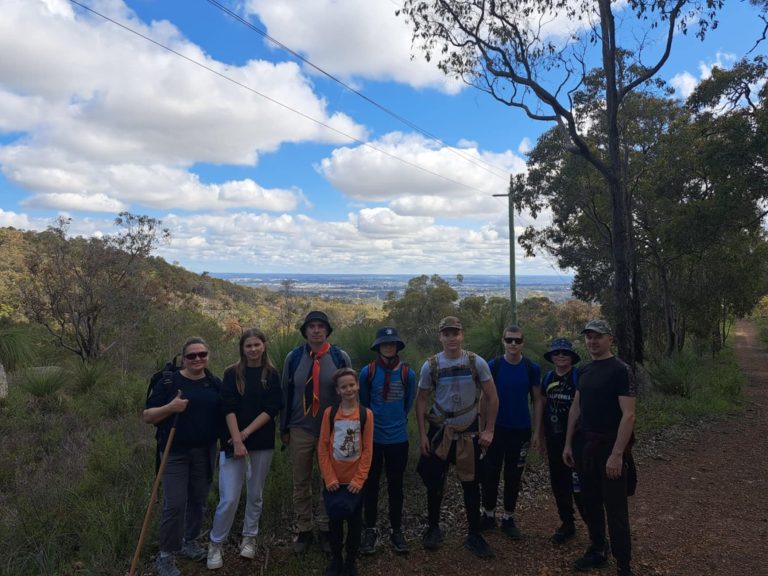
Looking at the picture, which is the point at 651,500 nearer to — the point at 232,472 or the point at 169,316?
the point at 232,472

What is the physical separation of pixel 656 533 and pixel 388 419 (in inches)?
101

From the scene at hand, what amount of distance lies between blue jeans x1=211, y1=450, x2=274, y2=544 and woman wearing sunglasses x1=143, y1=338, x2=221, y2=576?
151 millimetres

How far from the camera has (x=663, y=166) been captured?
13.9 metres

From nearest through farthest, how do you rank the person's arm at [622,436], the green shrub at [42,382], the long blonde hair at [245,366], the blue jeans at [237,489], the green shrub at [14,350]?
the person's arm at [622,436] → the blue jeans at [237,489] → the long blonde hair at [245,366] → the green shrub at [42,382] → the green shrub at [14,350]

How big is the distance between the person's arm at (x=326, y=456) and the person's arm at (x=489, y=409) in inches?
44.3

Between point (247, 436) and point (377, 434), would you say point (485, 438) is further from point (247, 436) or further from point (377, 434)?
point (247, 436)

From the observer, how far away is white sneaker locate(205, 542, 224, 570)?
11.0ft

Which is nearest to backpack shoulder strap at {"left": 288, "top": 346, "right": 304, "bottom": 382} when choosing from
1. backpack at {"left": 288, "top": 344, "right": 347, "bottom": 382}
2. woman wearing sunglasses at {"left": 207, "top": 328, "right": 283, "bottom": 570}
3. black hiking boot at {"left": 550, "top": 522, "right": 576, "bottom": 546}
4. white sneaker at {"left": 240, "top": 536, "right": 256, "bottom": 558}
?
backpack at {"left": 288, "top": 344, "right": 347, "bottom": 382}

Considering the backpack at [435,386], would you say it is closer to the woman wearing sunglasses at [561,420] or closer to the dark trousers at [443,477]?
the dark trousers at [443,477]

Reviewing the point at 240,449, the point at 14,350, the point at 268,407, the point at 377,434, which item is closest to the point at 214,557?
the point at 240,449

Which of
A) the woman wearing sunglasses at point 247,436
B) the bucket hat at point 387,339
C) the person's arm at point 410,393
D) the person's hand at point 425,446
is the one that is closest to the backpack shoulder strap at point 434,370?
the person's arm at point 410,393

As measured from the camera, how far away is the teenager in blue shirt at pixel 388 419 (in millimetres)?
3539

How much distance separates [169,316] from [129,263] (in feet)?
6.46

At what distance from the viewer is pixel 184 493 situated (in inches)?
132
